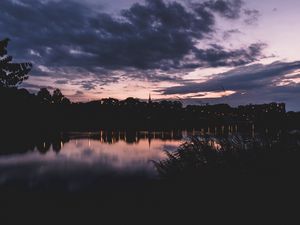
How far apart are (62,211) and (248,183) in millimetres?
9705

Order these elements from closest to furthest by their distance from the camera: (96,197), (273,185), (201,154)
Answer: (273,185)
(201,154)
(96,197)

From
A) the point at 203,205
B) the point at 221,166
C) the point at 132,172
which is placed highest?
the point at 221,166

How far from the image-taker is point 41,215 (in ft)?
52.5

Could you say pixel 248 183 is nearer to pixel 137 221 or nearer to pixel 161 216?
pixel 161 216

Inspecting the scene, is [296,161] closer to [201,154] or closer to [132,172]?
[201,154]

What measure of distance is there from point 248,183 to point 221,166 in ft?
5.43

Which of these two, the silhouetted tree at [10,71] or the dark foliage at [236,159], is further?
the silhouetted tree at [10,71]

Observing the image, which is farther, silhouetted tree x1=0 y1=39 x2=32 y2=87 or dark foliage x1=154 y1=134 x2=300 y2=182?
silhouetted tree x1=0 y1=39 x2=32 y2=87

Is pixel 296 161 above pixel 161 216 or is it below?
above

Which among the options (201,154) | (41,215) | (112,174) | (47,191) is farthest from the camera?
(112,174)

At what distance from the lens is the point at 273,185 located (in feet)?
31.7

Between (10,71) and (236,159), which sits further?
(10,71)

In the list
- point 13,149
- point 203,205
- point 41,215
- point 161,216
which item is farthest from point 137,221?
point 13,149

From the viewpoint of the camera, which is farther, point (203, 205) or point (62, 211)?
point (62, 211)
